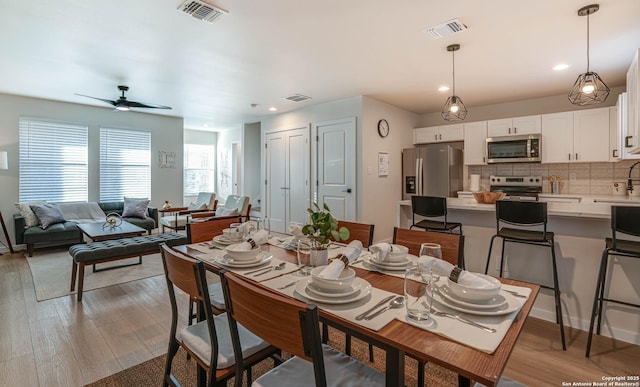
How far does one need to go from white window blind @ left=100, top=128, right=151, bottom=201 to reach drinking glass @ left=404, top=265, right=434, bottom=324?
6.70 m

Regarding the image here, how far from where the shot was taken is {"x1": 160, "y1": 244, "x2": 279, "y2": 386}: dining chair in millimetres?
1231

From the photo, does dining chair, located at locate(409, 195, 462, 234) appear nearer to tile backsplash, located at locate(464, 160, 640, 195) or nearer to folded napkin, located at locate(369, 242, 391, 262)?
folded napkin, located at locate(369, 242, 391, 262)

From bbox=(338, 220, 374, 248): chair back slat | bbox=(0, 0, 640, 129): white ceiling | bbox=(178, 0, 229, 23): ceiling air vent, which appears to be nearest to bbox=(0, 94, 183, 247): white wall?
bbox=(0, 0, 640, 129): white ceiling

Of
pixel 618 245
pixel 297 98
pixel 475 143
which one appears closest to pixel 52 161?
pixel 297 98

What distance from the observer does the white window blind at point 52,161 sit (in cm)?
515

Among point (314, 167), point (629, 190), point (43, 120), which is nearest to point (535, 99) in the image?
point (629, 190)

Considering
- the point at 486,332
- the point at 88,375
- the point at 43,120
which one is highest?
the point at 43,120

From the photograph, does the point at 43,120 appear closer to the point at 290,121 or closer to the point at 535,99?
the point at 290,121

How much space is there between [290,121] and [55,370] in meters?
4.96

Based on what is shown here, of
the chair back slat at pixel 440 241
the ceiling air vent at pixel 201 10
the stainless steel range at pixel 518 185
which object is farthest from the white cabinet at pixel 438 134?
A: the ceiling air vent at pixel 201 10

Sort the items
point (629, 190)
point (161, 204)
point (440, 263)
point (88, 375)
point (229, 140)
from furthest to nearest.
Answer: point (229, 140) < point (161, 204) < point (629, 190) < point (88, 375) < point (440, 263)

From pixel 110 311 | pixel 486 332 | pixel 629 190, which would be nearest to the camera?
pixel 486 332

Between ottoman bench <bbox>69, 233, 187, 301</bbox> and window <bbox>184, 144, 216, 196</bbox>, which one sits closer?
ottoman bench <bbox>69, 233, 187, 301</bbox>

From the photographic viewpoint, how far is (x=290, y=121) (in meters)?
6.05
